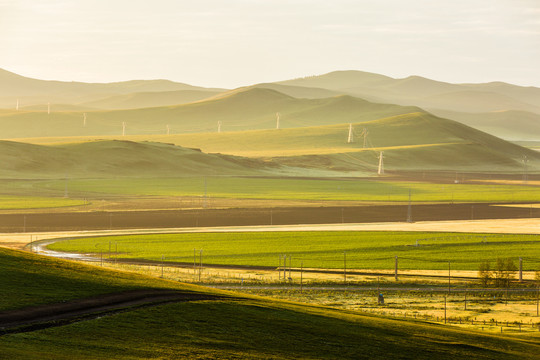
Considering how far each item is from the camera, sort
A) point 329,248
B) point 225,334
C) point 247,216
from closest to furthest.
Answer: point 225,334 → point 329,248 → point 247,216

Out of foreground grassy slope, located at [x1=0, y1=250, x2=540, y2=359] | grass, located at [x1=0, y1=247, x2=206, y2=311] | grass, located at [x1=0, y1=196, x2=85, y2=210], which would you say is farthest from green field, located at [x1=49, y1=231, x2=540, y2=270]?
grass, located at [x1=0, y1=196, x2=85, y2=210]

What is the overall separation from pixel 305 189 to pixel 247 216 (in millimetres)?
55631

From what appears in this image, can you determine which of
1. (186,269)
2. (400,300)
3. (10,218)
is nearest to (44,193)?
(10,218)

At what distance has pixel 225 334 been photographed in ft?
121

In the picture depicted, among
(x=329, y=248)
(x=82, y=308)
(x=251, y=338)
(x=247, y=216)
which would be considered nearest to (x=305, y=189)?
(x=247, y=216)

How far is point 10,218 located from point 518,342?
8848 cm

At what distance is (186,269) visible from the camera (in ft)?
250

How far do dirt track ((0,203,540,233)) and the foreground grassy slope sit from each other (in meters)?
63.2

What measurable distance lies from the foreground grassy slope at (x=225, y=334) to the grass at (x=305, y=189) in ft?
363

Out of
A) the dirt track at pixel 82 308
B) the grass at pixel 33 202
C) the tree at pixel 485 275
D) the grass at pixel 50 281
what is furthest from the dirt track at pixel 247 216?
the dirt track at pixel 82 308

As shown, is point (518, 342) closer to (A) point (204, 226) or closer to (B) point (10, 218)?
(A) point (204, 226)

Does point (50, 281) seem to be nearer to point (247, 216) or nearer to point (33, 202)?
point (247, 216)

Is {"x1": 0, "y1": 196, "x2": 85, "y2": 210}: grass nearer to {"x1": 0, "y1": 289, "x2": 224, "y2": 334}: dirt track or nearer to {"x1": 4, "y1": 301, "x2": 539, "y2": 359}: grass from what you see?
{"x1": 0, "y1": 289, "x2": 224, "y2": 334}: dirt track

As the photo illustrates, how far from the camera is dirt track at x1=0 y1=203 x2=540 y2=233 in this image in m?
111
